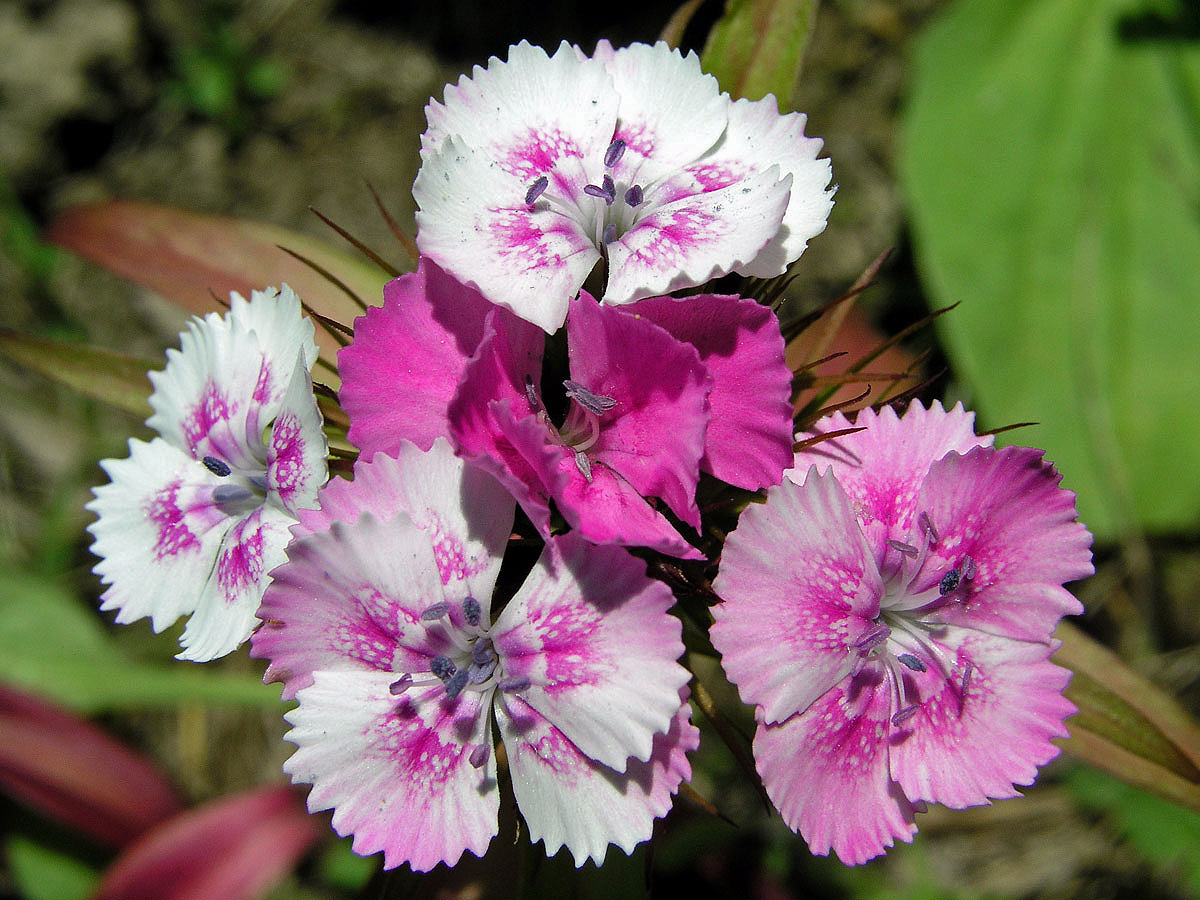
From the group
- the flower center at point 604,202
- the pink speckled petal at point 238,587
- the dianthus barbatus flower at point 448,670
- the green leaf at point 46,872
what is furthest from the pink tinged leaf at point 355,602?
the green leaf at point 46,872

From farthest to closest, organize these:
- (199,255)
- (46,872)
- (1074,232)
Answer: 1. (1074,232)
2. (46,872)
3. (199,255)

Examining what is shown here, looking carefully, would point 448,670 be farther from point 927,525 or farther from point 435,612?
point 927,525

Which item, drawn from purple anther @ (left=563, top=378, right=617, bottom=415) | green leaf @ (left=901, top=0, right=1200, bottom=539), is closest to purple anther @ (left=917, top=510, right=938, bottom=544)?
purple anther @ (left=563, top=378, right=617, bottom=415)

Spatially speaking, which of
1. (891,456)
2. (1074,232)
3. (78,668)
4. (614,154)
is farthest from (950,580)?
(78,668)

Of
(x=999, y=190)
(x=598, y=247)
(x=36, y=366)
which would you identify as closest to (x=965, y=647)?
(x=598, y=247)

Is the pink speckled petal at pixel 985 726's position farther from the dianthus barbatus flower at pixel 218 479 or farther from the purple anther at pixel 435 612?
the dianthus barbatus flower at pixel 218 479

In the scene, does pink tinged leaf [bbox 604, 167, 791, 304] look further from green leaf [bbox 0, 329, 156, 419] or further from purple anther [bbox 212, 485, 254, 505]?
green leaf [bbox 0, 329, 156, 419]
